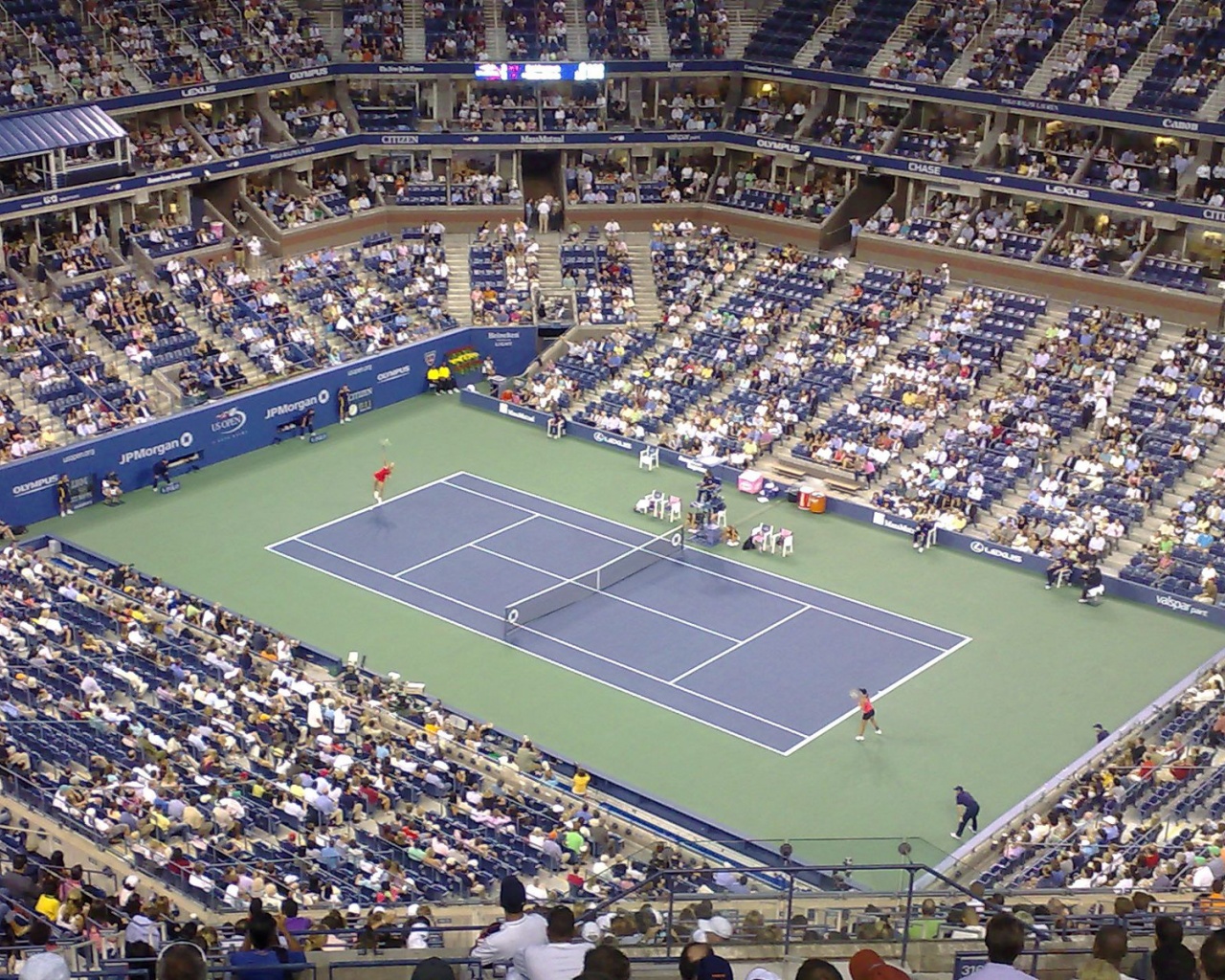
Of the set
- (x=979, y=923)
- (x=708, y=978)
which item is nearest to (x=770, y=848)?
(x=979, y=923)

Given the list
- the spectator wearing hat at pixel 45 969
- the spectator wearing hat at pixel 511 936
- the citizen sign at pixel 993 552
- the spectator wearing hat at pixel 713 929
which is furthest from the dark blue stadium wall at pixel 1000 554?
the spectator wearing hat at pixel 45 969

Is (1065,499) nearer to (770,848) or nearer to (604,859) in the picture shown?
(604,859)

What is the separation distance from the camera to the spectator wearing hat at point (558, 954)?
12.6 m

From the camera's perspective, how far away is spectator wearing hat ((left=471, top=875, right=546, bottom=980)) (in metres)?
13.5

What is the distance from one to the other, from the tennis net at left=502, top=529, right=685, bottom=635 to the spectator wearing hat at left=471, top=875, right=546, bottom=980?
90.0 feet

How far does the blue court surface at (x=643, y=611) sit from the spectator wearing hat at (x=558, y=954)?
79.4ft

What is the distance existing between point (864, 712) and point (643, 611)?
7.90 m

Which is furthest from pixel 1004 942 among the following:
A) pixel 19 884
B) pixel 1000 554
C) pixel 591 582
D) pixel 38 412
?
pixel 38 412

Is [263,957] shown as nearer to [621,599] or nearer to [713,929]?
[713,929]

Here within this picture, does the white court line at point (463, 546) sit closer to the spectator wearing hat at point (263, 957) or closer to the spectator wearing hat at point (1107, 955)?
the spectator wearing hat at point (263, 957)

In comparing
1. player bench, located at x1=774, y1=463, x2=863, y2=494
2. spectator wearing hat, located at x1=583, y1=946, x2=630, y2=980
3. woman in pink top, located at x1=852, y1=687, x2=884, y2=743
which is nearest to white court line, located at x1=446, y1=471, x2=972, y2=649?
woman in pink top, located at x1=852, y1=687, x2=884, y2=743

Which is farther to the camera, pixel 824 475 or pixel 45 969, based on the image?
pixel 824 475

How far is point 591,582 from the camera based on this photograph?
43.7 m

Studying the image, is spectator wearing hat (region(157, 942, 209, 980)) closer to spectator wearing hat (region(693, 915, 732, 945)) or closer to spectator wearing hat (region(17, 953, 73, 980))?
spectator wearing hat (region(17, 953, 73, 980))
